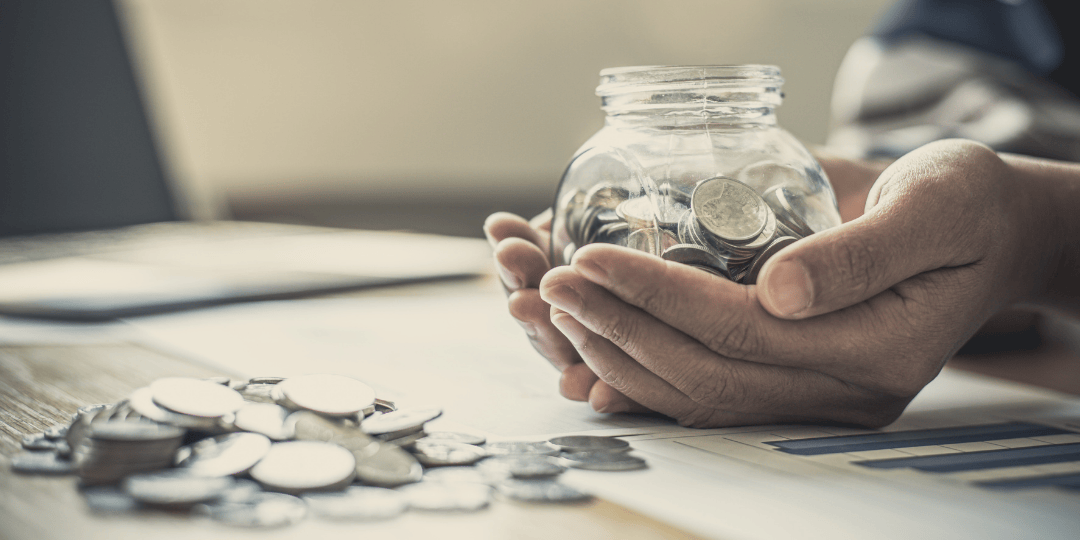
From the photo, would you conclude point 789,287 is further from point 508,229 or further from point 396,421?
point 508,229

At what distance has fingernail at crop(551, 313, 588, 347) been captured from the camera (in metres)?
0.88

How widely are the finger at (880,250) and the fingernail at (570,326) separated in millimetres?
192

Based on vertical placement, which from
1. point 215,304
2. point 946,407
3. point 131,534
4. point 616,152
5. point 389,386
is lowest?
point 131,534

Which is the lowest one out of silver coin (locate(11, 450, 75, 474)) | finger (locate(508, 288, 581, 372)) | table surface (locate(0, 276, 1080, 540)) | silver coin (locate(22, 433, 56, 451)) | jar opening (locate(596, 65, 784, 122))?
table surface (locate(0, 276, 1080, 540))

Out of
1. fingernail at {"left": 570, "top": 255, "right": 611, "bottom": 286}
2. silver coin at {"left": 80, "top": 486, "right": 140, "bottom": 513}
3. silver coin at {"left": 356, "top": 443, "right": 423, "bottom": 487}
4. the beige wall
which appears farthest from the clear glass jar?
the beige wall

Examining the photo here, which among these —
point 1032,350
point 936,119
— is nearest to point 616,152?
point 1032,350

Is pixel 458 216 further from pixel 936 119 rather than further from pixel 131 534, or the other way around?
pixel 131 534

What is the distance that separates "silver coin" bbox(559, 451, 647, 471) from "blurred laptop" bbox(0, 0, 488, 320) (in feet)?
5.29

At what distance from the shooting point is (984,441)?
3.08 ft

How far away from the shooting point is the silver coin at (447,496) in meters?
0.71

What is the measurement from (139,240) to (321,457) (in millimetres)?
2816

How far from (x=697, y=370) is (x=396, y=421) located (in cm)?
32

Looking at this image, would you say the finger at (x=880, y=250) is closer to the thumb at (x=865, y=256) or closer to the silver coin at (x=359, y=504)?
the thumb at (x=865, y=256)

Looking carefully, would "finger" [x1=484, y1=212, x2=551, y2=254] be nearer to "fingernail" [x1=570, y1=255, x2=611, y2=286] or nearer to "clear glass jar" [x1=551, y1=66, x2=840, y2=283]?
"clear glass jar" [x1=551, y1=66, x2=840, y2=283]
